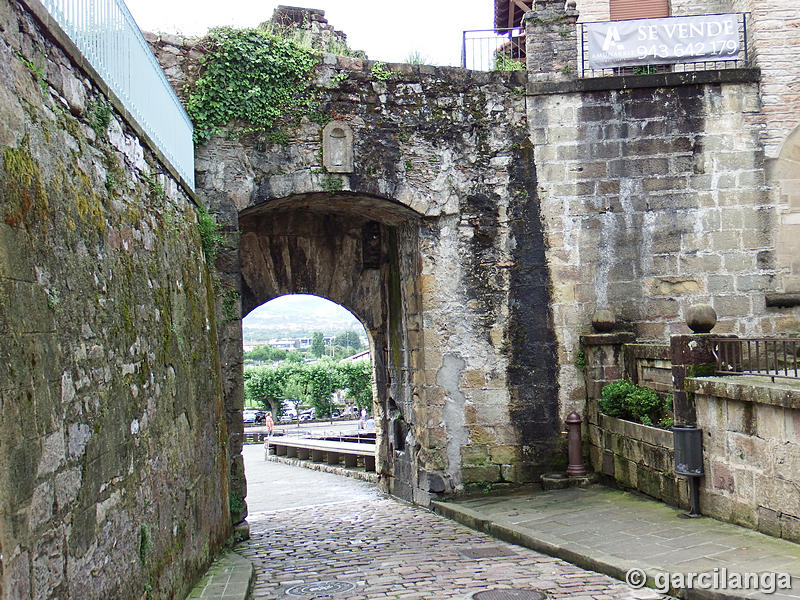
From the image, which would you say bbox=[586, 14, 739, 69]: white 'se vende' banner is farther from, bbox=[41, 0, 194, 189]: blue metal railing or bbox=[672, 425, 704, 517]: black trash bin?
bbox=[41, 0, 194, 189]: blue metal railing

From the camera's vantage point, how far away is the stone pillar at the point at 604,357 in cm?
953

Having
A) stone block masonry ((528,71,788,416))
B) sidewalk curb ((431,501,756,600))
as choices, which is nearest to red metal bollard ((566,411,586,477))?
stone block masonry ((528,71,788,416))

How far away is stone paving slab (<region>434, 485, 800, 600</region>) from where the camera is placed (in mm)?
5555

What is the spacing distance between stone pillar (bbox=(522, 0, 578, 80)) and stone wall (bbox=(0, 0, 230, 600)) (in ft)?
18.7

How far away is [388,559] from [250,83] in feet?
17.8

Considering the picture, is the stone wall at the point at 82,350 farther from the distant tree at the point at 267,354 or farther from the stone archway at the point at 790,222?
the distant tree at the point at 267,354

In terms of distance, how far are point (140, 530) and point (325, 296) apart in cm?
770

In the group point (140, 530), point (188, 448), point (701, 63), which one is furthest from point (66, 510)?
point (701, 63)

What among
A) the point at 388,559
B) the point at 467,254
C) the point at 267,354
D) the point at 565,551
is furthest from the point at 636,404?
the point at 267,354

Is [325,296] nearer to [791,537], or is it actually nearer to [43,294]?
[791,537]

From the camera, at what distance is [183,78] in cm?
898

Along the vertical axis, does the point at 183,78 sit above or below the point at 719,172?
above

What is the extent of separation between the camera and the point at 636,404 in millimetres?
8633

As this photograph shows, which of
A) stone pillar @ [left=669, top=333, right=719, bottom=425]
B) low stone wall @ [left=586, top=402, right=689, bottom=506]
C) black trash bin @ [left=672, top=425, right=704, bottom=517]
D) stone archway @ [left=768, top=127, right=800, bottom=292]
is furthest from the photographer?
stone archway @ [left=768, top=127, right=800, bottom=292]
